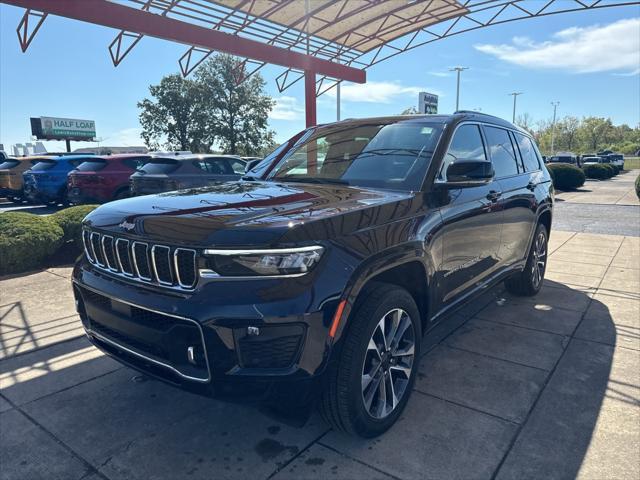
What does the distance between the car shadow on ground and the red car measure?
8.88 m

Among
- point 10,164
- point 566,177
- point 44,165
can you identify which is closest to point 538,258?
point 44,165

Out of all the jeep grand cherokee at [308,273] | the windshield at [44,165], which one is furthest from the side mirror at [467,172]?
the windshield at [44,165]

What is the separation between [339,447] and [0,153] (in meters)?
23.0

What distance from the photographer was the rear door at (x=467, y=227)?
3176 mm

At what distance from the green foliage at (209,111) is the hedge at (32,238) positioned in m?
40.8

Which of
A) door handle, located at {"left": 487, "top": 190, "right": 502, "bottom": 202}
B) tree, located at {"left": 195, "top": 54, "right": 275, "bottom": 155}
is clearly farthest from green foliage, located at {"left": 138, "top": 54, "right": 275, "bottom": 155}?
door handle, located at {"left": 487, "top": 190, "right": 502, "bottom": 202}

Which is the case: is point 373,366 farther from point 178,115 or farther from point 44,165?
point 178,115

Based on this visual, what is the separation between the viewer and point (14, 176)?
1581cm

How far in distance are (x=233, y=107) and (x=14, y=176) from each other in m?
32.6

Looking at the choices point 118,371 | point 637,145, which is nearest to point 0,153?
point 118,371

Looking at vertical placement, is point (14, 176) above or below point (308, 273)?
above

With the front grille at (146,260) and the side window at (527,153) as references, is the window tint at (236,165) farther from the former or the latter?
the front grille at (146,260)

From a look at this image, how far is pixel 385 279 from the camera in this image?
2.72m

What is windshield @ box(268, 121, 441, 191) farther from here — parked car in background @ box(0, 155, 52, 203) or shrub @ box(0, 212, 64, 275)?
parked car in background @ box(0, 155, 52, 203)
